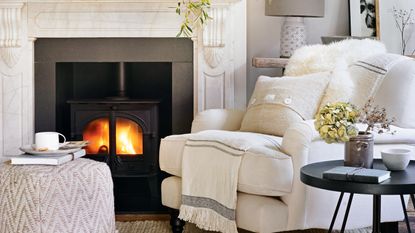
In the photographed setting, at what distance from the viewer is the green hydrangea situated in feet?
8.70

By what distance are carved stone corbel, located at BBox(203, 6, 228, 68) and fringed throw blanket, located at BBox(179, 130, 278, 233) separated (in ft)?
3.58

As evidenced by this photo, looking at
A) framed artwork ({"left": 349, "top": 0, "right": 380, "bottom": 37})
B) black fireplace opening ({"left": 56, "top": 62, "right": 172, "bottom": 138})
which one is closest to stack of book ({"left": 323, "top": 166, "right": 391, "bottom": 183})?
framed artwork ({"left": 349, "top": 0, "right": 380, "bottom": 37})

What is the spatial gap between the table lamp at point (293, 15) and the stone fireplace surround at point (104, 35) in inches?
11.9

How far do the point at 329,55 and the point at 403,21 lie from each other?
3.17 ft

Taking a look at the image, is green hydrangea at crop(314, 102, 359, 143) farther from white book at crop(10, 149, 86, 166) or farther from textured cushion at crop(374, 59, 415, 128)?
white book at crop(10, 149, 86, 166)

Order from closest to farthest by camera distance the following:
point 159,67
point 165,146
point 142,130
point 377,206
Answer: point 377,206, point 165,146, point 142,130, point 159,67

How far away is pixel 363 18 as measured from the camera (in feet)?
14.7

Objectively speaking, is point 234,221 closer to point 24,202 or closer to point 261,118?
point 261,118

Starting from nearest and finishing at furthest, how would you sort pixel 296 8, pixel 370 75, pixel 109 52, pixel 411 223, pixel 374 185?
pixel 374 185, pixel 370 75, pixel 411 223, pixel 296 8, pixel 109 52

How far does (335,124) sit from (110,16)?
218 centimetres

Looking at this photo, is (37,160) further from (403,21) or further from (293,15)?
(403,21)

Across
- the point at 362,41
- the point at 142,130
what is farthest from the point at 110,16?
the point at 362,41

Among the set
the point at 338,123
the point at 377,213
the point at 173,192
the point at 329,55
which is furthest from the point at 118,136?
the point at 377,213

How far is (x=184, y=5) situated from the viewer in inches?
172
